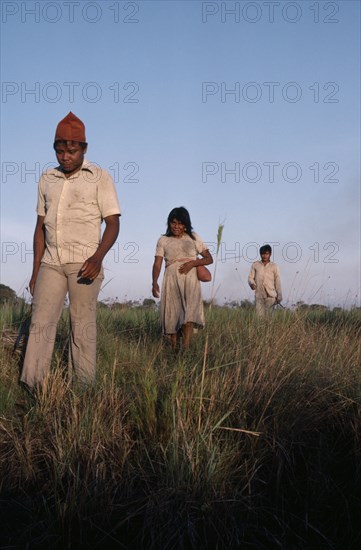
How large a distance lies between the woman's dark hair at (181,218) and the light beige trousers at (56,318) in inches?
119

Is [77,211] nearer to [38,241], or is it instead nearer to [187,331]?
[38,241]

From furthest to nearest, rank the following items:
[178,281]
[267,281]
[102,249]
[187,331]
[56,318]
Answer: [267,281], [178,281], [187,331], [56,318], [102,249]

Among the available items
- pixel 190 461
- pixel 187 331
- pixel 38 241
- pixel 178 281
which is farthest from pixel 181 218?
pixel 190 461

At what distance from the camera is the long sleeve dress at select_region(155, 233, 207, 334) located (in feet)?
26.9

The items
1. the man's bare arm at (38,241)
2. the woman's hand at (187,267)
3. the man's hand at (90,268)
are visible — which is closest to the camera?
the man's hand at (90,268)

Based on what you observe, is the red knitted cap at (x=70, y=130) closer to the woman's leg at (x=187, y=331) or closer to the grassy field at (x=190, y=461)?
the grassy field at (x=190, y=461)

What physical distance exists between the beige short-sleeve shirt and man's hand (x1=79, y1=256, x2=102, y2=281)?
0.14 meters

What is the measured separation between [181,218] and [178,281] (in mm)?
710

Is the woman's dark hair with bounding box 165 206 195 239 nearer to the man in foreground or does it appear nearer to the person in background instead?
the man in foreground

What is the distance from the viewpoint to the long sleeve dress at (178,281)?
8.20 metres

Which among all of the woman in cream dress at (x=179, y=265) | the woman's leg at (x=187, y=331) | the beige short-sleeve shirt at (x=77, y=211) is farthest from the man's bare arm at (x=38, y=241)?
the woman in cream dress at (x=179, y=265)

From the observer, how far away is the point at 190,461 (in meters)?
3.75

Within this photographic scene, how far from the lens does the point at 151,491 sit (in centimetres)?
366

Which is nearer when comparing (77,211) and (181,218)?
(77,211)
